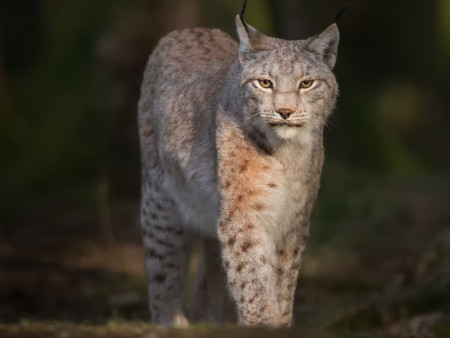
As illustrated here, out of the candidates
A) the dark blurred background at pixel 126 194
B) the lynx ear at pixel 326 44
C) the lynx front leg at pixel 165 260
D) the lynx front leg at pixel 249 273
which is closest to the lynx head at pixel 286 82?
the lynx ear at pixel 326 44

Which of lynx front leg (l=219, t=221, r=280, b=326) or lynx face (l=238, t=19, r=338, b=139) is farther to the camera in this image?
lynx front leg (l=219, t=221, r=280, b=326)

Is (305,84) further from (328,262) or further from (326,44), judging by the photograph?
(328,262)

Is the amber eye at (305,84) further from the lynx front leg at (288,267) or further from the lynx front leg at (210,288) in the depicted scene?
the lynx front leg at (210,288)

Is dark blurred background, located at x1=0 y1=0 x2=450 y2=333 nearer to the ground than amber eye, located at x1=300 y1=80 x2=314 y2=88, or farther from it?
nearer to the ground

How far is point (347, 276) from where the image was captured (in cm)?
1078

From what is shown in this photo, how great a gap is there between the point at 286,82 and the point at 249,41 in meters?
0.43

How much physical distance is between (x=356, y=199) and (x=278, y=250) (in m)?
4.93

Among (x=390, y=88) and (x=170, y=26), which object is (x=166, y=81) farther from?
(x=390, y=88)

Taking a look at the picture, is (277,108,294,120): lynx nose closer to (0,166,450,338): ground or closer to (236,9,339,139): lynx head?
(236,9,339,139): lynx head

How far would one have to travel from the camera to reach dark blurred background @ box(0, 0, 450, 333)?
1017cm

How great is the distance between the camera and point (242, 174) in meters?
7.28

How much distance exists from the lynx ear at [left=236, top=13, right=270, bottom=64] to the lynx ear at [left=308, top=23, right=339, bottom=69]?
0.28m

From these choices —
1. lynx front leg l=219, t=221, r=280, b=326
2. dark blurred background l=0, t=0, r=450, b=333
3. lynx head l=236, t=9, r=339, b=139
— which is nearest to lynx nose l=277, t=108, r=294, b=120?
lynx head l=236, t=9, r=339, b=139

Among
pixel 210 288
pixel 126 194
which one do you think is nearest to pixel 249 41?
pixel 210 288
